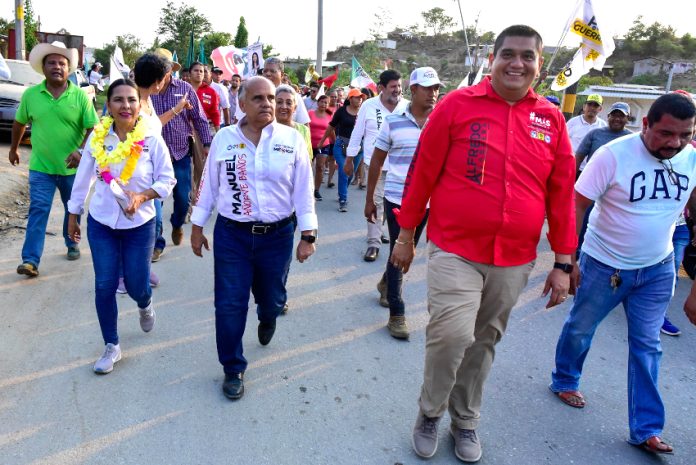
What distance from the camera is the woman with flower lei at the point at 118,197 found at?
12.0 feet

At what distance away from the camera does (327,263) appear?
6.31 metres

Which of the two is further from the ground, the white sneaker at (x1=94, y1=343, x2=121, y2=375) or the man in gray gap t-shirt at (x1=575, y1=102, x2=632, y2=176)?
→ the man in gray gap t-shirt at (x1=575, y1=102, x2=632, y2=176)

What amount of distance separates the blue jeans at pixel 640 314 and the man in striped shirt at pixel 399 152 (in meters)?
1.44

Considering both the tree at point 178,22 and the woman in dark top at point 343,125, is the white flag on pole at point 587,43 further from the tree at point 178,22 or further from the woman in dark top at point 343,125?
the tree at point 178,22

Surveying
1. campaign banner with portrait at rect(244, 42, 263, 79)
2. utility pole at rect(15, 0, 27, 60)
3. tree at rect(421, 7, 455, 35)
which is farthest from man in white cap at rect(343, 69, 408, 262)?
tree at rect(421, 7, 455, 35)

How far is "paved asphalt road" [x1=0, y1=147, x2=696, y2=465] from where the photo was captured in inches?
119

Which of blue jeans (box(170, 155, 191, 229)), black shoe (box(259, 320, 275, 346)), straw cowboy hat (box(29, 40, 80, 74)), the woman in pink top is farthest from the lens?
the woman in pink top

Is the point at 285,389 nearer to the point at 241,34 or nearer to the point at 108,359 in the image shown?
the point at 108,359

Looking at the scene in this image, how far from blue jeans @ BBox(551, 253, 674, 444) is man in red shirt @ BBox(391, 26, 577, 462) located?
1.68 ft

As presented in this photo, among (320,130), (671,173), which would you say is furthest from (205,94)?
(671,173)

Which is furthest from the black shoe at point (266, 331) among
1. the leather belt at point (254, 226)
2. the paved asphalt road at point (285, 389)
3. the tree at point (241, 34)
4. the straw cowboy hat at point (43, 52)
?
the tree at point (241, 34)

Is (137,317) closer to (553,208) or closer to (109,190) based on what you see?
(109,190)

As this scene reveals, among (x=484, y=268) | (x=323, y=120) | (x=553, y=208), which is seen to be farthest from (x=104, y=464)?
(x=323, y=120)

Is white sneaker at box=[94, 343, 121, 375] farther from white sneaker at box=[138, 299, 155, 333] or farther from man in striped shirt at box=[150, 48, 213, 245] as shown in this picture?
man in striped shirt at box=[150, 48, 213, 245]
